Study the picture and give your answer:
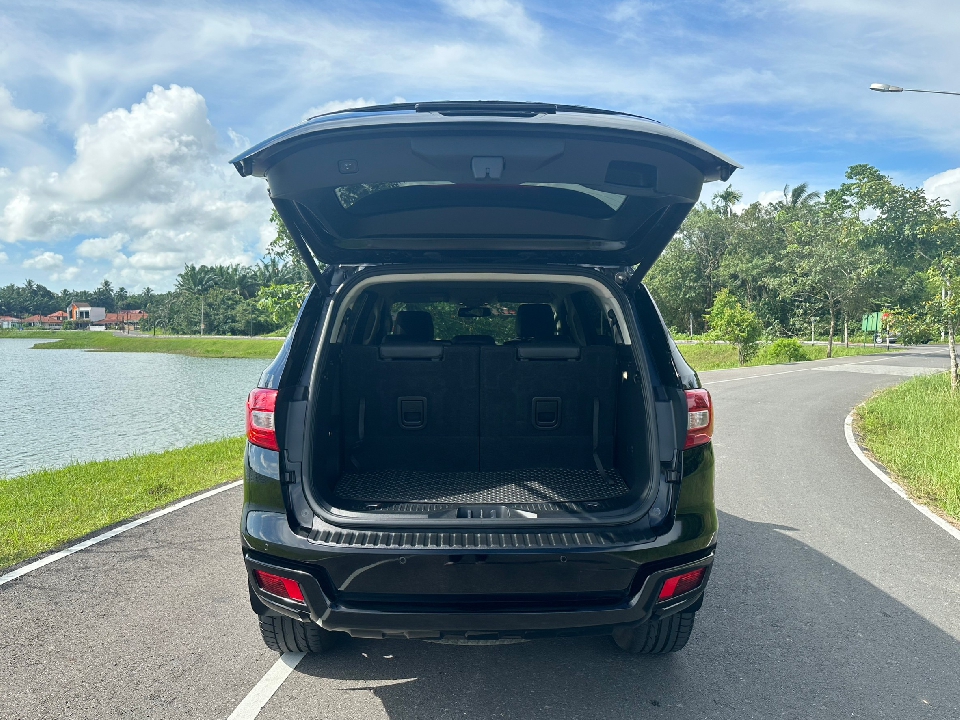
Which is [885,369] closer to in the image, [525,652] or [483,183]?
[525,652]

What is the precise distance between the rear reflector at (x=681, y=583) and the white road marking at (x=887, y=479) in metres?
3.79

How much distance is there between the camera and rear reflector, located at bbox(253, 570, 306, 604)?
2542mm

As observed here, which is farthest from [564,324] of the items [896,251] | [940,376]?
[896,251]

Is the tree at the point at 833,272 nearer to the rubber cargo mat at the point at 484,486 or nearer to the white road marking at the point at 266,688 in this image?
the rubber cargo mat at the point at 484,486

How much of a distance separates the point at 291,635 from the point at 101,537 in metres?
3.11

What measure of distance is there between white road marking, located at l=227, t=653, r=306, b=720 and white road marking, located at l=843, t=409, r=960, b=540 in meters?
4.87

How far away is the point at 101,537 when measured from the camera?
5398 mm

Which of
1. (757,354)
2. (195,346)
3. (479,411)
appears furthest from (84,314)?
(479,411)

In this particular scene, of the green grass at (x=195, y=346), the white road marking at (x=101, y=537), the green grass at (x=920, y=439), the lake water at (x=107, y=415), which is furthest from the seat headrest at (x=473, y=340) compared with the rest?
the green grass at (x=195, y=346)

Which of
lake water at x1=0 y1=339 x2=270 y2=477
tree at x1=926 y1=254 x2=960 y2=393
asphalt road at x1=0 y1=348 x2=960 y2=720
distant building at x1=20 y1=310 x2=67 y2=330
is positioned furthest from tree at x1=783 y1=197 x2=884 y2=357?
distant building at x1=20 y1=310 x2=67 y2=330

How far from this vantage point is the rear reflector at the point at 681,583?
2.60m

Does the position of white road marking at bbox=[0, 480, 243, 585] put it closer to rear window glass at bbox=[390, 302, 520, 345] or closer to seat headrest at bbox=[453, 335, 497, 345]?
rear window glass at bbox=[390, 302, 520, 345]

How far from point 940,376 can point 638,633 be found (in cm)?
1905

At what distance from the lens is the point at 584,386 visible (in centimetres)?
377
